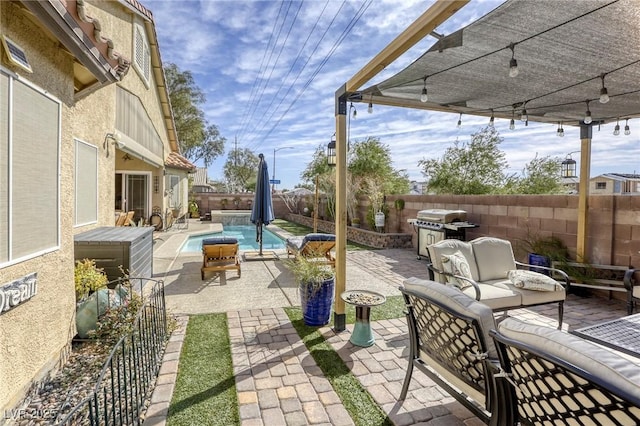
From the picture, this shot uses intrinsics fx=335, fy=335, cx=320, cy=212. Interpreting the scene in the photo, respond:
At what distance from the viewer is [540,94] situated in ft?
17.5

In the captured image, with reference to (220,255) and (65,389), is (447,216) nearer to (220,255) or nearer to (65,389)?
(220,255)

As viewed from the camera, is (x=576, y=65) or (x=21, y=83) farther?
(x=576, y=65)

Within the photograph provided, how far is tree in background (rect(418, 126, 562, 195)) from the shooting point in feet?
39.4

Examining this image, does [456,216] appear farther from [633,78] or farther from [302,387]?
[302,387]

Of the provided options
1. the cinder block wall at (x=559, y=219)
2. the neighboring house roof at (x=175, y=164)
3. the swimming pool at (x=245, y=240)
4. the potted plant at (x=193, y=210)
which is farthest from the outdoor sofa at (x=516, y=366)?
the potted plant at (x=193, y=210)

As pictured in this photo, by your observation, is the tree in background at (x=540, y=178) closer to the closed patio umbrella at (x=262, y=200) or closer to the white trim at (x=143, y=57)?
the closed patio umbrella at (x=262, y=200)

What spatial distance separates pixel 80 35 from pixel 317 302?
150 inches

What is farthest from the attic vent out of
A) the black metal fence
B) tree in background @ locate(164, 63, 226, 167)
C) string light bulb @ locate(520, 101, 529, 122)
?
tree in background @ locate(164, 63, 226, 167)

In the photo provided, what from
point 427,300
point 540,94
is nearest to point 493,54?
point 540,94

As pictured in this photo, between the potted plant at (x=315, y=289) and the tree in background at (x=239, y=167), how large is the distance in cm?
4406

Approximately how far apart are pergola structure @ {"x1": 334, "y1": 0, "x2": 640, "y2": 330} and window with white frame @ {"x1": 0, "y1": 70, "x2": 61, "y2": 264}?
3.06 meters

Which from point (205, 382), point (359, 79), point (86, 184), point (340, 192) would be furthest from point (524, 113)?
point (86, 184)

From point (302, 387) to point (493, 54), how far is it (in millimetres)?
4133

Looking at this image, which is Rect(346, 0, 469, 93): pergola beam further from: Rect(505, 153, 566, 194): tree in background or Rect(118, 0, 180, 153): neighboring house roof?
Rect(505, 153, 566, 194): tree in background
